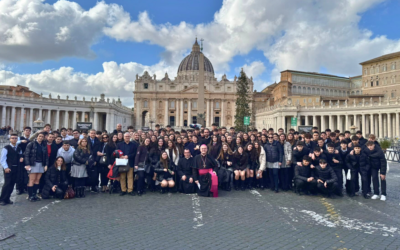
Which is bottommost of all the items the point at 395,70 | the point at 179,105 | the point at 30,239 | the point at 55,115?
the point at 30,239

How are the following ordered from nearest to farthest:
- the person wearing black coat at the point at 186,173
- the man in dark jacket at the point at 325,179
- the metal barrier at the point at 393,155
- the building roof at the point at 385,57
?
the man in dark jacket at the point at 325,179 → the person wearing black coat at the point at 186,173 → the metal barrier at the point at 393,155 → the building roof at the point at 385,57

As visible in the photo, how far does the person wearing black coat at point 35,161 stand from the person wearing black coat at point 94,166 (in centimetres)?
134

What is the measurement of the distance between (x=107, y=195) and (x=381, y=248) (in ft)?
24.3

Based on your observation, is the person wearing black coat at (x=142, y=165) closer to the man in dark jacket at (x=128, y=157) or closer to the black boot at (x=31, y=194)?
the man in dark jacket at (x=128, y=157)

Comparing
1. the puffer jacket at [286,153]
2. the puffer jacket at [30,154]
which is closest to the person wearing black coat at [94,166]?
the puffer jacket at [30,154]

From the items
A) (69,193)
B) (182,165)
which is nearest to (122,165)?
(69,193)

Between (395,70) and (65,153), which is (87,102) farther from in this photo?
(395,70)

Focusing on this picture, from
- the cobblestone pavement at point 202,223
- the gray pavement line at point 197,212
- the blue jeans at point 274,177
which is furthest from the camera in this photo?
the blue jeans at point 274,177

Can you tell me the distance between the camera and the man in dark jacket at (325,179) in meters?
8.52

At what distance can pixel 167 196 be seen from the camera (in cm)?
866

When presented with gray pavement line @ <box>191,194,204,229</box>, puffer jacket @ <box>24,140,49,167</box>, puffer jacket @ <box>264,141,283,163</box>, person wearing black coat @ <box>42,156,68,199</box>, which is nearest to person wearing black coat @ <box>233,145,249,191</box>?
puffer jacket @ <box>264,141,283,163</box>

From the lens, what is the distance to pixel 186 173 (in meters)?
9.15

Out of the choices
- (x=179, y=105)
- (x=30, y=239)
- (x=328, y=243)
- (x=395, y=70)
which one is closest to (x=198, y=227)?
(x=328, y=243)

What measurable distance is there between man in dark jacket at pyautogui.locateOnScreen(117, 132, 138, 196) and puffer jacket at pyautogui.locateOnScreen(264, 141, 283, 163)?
15.4ft
